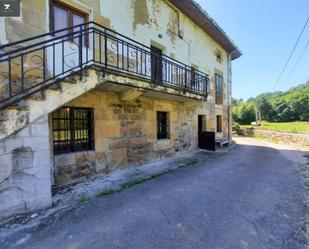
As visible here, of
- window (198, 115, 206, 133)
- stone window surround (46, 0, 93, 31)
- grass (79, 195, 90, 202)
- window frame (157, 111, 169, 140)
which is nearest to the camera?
grass (79, 195, 90, 202)

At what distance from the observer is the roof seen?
31.4 feet

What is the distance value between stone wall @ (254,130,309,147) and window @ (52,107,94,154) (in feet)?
50.1

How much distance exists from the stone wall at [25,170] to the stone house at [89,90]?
16mm

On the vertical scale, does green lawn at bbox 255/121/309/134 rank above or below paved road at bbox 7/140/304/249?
above

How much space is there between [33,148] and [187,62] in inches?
342

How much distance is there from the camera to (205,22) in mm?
11297

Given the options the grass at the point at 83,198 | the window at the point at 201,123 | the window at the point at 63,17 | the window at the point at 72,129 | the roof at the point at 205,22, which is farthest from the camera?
the window at the point at 201,123

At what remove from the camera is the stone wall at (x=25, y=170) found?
11.2 feet

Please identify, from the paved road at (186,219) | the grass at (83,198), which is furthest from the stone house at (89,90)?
the paved road at (186,219)

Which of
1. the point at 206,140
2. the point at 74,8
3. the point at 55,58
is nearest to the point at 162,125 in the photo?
the point at 206,140

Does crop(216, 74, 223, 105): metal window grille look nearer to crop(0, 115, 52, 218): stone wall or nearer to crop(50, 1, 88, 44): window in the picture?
crop(50, 1, 88, 44): window

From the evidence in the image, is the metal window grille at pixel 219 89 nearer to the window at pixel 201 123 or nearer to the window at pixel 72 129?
the window at pixel 201 123

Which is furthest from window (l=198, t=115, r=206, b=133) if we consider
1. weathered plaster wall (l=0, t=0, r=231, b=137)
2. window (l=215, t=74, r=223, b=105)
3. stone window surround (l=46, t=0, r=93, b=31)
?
stone window surround (l=46, t=0, r=93, b=31)

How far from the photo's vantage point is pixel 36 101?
3.69 m
